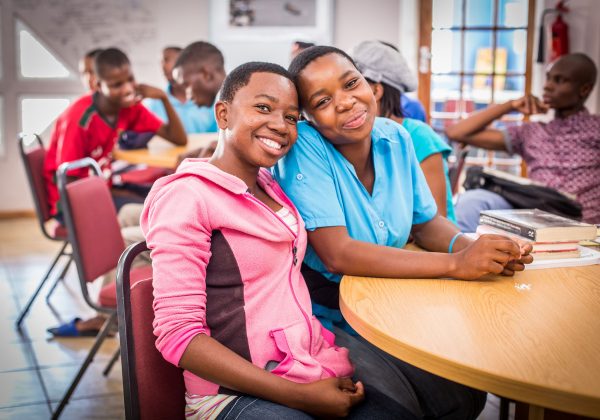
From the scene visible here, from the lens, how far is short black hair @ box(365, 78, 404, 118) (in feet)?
7.91

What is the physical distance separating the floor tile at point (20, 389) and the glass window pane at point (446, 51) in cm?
460

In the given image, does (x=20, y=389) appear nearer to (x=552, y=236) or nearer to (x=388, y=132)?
(x=388, y=132)

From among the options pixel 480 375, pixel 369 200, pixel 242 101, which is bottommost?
pixel 480 375

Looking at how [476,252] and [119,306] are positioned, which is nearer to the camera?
[119,306]

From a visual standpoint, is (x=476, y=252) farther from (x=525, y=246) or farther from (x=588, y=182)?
(x=588, y=182)

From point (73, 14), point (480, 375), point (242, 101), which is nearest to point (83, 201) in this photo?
point (242, 101)

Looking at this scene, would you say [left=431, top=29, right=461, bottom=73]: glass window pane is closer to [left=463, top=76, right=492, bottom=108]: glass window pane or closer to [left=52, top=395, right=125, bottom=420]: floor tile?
[left=463, top=76, right=492, bottom=108]: glass window pane

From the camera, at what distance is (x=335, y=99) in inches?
63.6

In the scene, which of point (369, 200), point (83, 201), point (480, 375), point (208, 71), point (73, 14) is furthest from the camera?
point (73, 14)

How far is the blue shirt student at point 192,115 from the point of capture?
173 inches

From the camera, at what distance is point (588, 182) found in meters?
3.42

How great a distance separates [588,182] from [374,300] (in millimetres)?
2448

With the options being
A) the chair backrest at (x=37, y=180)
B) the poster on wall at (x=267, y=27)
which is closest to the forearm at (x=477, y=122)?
the chair backrest at (x=37, y=180)

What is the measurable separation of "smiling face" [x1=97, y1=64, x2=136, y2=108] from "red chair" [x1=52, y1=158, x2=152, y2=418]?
132 centimetres
